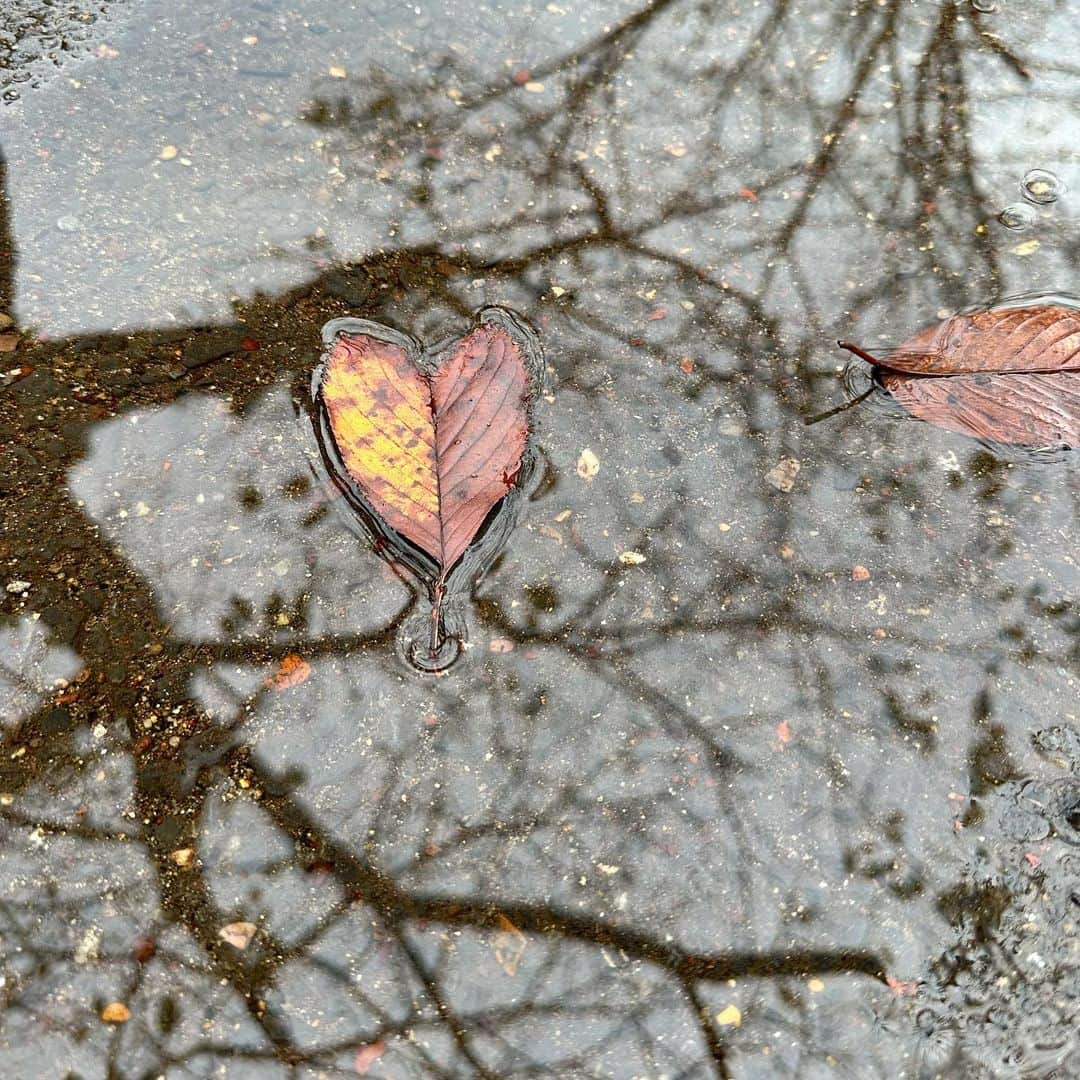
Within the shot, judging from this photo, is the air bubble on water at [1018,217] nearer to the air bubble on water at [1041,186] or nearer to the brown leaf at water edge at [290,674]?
the air bubble on water at [1041,186]

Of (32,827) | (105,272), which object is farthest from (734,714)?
(105,272)

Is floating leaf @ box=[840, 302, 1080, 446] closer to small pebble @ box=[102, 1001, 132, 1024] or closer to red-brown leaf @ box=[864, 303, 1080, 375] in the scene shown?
red-brown leaf @ box=[864, 303, 1080, 375]

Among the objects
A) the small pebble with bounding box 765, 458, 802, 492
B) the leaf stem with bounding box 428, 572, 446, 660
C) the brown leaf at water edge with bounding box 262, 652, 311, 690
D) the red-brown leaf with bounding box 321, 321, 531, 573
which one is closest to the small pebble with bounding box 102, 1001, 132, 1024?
the brown leaf at water edge with bounding box 262, 652, 311, 690

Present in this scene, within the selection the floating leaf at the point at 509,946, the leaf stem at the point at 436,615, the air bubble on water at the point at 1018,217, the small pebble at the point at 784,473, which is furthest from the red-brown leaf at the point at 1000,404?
the floating leaf at the point at 509,946

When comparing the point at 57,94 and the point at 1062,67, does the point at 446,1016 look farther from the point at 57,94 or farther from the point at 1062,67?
the point at 1062,67

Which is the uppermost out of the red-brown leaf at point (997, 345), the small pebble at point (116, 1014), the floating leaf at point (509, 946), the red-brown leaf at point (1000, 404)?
the red-brown leaf at point (997, 345)
